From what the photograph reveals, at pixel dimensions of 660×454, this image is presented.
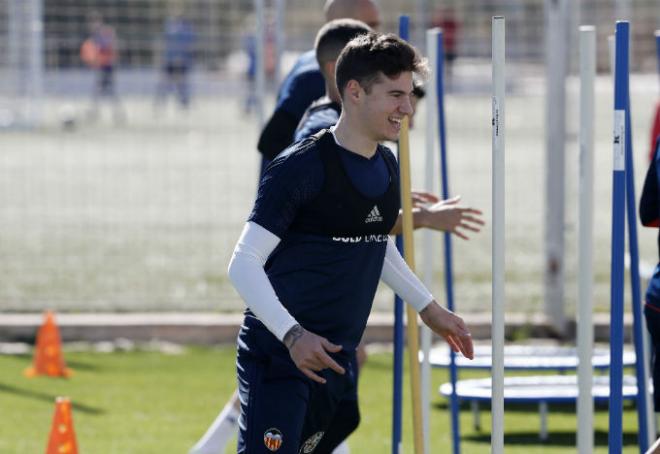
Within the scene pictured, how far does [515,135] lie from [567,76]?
992 centimetres

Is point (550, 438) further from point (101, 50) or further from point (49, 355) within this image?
point (101, 50)

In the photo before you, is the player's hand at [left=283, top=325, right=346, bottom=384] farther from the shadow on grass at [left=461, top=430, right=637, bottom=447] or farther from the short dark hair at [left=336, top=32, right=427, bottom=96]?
the shadow on grass at [left=461, top=430, right=637, bottom=447]

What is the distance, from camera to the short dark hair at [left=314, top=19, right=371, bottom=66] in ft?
19.0

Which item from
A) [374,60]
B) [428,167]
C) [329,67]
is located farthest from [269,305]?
[428,167]

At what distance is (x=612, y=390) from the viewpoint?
4.84 m

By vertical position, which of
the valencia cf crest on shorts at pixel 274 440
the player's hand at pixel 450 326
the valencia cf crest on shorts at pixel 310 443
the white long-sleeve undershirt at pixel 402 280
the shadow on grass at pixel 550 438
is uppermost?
the white long-sleeve undershirt at pixel 402 280

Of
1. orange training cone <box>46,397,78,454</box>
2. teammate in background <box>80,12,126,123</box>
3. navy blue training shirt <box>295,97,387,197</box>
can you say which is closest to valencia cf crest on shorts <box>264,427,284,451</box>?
Answer: navy blue training shirt <box>295,97,387,197</box>

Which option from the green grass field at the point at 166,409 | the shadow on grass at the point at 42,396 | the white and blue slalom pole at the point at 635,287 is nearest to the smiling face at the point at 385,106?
the white and blue slalom pole at the point at 635,287

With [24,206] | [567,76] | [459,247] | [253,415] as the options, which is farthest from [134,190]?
[253,415]

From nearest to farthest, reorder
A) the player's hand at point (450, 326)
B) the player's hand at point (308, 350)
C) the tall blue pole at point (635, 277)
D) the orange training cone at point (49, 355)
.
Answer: the player's hand at point (308, 350) < the player's hand at point (450, 326) < the tall blue pole at point (635, 277) < the orange training cone at point (49, 355)

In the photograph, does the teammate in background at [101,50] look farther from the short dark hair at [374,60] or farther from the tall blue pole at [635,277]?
the short dark hair at [374,60]

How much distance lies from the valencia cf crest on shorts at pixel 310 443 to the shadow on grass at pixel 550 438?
2.81 metres

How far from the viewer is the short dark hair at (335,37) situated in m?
5.80

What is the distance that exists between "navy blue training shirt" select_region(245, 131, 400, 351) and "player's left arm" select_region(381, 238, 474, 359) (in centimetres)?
15
